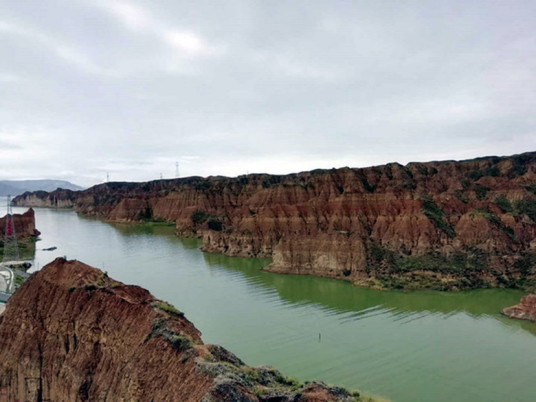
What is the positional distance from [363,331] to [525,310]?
15737 millimetres

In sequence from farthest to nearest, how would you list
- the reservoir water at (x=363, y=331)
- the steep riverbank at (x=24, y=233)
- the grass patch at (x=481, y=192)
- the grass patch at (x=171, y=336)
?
the steep riverbank at (x=24, y=233) → the grass patch at (x=481, y=192) → the reservoir water at (x=363, y=331) → the grass patch at (x=171, y=336)

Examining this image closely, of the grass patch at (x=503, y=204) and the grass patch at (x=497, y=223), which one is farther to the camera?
the grass patch at (x=503, y=204)

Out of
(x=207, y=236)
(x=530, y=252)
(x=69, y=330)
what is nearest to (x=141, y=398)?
(x=69, y=330)

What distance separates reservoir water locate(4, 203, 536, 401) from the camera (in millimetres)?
25812

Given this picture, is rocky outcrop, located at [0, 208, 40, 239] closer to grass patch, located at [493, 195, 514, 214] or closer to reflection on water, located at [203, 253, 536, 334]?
reflection on water, located at [203, 253, 536, 334]

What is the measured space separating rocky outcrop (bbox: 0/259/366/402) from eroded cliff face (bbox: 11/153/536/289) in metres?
34.9

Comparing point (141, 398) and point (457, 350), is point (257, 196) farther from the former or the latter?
point (141, 398)

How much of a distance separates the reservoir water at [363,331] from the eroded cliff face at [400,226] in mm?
3412

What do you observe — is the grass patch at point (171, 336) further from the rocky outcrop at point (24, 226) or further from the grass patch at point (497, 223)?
the rocky outcrop at point (24, 226)

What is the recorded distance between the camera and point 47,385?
19469mm

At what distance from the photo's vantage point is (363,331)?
34.2m

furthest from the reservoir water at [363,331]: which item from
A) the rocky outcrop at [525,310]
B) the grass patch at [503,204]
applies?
the grass patch at [503,204]

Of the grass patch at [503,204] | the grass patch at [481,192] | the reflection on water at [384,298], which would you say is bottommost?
the reflection on water at [384,298]

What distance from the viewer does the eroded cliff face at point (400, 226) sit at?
51.2 metres
